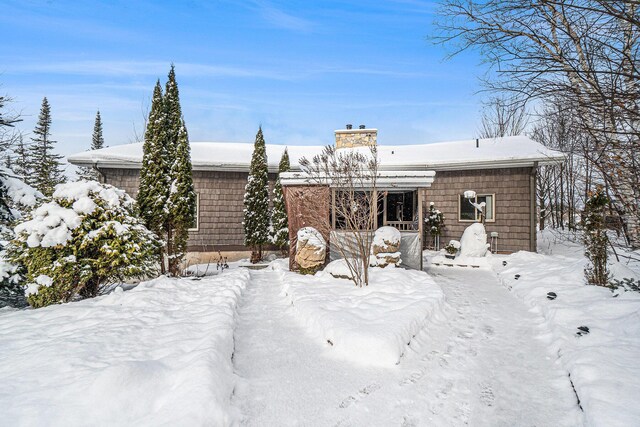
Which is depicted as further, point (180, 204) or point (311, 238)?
point (180, 204)

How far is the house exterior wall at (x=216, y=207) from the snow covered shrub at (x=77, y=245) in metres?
5.80

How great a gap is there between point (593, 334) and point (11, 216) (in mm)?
10011

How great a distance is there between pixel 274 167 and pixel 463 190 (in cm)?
754

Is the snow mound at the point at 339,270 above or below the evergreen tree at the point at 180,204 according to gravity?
below

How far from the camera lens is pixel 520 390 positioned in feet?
10.3

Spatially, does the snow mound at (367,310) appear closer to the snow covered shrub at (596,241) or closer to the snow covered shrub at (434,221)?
the snow covered shrub at (596,241)

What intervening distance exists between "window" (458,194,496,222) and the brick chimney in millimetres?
4584

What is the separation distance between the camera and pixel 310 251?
8531 mm

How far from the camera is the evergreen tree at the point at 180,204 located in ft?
29.1

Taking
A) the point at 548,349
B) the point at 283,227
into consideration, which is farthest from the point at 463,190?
the point at 548,349

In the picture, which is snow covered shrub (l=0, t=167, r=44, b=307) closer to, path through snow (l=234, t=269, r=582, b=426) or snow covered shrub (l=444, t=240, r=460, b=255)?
path through snow (l=234, t=269, r=582, b=426)

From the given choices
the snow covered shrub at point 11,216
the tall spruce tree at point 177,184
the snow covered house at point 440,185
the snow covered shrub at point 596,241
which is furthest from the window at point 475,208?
the snow covered shrub at point 11,216

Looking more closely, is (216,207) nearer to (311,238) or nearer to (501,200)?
(311,238)

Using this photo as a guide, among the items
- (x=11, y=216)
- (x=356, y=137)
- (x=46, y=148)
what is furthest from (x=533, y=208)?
(x=46, y=148)
